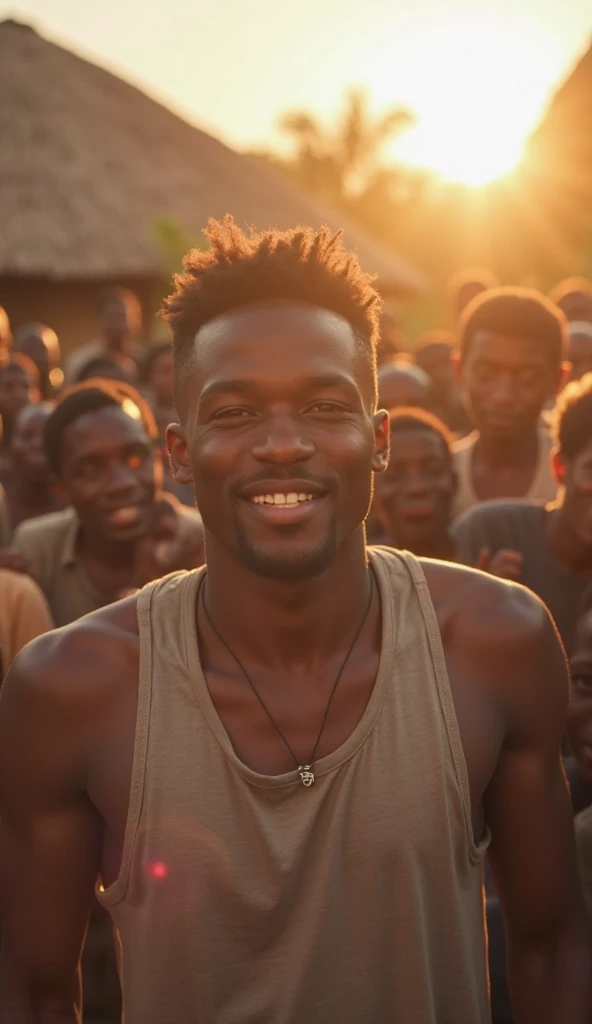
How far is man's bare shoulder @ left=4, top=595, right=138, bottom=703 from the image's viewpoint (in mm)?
2137

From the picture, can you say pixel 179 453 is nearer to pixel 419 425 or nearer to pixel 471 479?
pixel 419 425

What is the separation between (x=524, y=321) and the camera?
504cm

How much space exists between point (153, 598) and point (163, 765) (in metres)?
0.36

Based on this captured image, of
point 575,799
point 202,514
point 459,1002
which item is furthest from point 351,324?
point 575,799

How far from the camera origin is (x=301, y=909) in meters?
2.02

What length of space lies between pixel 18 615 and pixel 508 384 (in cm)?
226

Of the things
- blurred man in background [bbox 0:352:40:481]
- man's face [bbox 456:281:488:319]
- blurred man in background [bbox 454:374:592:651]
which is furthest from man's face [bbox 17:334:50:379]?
blurred man in background [bbox 454:374:592:651]

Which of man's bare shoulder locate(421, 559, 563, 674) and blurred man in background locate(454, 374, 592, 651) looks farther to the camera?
blurred man in background locate(454, 374, 592, 651)

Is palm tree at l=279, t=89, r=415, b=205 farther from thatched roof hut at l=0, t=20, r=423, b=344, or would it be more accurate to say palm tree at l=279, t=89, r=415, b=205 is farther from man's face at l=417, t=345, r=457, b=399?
man's face at l=417, t=345, r=457, b=399

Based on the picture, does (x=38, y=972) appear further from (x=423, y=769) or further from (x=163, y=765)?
(x=423, y=769)

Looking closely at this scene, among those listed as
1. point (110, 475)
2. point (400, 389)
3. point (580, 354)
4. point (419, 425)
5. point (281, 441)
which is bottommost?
point (281, 441)

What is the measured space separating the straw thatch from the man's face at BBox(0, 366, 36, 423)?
11441 mm

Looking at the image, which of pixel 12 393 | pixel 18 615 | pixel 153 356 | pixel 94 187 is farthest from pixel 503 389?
pixel 94 187

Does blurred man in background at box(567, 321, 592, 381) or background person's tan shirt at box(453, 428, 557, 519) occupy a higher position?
blurred man in background at box(567, 321, 592, 381)
